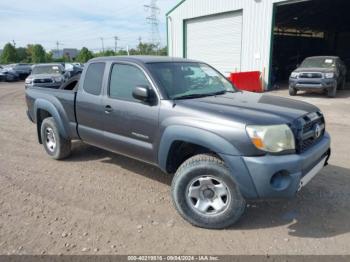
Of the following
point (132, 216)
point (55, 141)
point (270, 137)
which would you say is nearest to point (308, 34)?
point (55, 141)

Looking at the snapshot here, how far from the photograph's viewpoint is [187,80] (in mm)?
4332

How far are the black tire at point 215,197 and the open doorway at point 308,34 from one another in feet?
62.6

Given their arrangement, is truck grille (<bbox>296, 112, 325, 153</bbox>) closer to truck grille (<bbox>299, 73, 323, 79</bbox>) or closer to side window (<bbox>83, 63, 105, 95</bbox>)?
side window (<bbox>83, 63, 105, 95</bbox>)

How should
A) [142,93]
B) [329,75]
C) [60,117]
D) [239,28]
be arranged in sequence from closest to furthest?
1. [142,93]
2. [60,117]
3. [329,75]
4. [239,28]

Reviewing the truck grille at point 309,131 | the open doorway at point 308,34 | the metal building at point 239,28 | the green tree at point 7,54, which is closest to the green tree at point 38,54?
the green tree at point 7,54

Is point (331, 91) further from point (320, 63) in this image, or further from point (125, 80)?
point (125, 80)

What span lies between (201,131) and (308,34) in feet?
119

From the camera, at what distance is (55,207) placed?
13.2ft

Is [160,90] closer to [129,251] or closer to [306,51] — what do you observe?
[129,251]

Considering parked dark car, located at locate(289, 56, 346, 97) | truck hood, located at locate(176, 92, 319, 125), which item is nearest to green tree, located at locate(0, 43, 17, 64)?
parked dark car, located at locate(289, 56, 346, 97)

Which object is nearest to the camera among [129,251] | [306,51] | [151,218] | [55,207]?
[129,251]

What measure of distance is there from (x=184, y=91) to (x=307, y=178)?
1.77m

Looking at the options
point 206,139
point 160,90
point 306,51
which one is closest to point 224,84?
point 160,90

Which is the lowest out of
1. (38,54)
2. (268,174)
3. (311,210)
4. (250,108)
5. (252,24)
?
(311,210)
